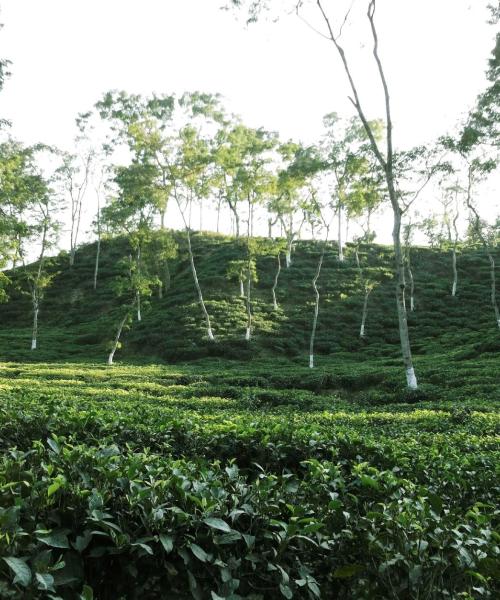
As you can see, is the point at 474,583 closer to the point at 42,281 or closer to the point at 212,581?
the point at 212,581

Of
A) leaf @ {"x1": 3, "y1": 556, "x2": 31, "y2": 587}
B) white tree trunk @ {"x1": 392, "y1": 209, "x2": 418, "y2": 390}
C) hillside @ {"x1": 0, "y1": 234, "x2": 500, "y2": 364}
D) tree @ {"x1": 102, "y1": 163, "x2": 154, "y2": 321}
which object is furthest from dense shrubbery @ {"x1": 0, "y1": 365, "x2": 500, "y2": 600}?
tree @ {"x1": 102, "y1": 163, "x2": 154, "y2": 321}

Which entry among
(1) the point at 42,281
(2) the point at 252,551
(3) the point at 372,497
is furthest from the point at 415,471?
(1) the point at 42,281

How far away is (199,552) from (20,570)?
0.84 m

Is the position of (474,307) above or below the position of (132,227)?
below

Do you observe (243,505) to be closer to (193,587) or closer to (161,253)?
(193,587)

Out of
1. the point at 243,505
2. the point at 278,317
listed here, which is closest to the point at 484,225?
the point at 278,317

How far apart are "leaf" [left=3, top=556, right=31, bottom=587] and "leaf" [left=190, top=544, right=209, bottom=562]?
774 mm

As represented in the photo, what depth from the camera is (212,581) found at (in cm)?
260

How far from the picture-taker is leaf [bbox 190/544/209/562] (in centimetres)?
247

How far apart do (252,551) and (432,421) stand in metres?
8.15

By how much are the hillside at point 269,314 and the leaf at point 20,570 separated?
2517cm

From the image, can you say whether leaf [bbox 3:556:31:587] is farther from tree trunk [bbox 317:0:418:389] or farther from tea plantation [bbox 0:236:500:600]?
tree trunk [bbox 317:0:418:389]

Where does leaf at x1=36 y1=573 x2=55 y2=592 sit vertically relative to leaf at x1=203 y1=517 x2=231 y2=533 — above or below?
below

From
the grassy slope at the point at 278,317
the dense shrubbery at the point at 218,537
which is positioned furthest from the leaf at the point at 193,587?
the grassy slope at the point at 278,317
